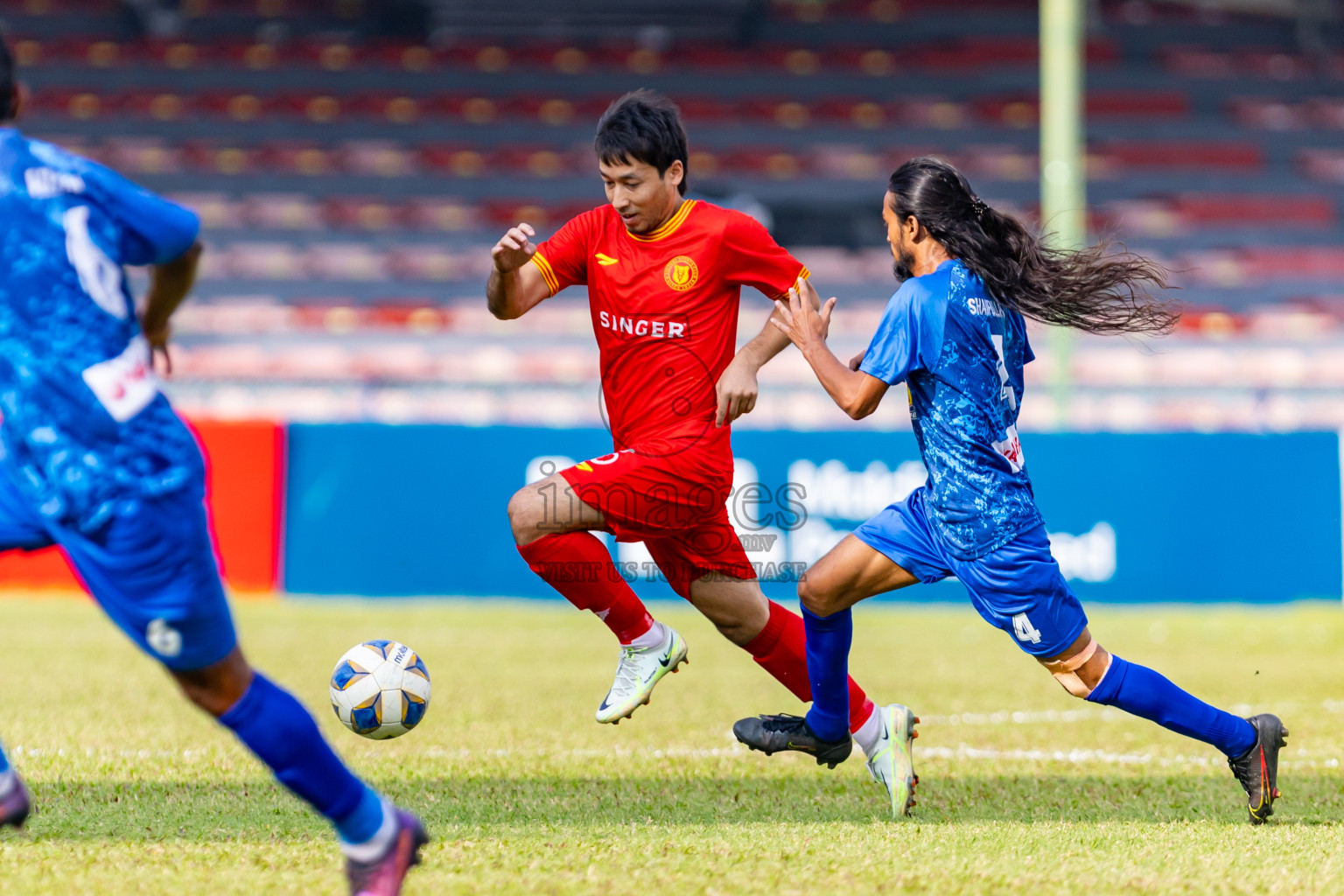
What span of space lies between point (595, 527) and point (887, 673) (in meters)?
3.31

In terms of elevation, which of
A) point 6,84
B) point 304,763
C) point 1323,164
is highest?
point 1323,164

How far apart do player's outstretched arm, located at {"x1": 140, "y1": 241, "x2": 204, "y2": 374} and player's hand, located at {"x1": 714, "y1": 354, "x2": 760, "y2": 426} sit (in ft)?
5.31

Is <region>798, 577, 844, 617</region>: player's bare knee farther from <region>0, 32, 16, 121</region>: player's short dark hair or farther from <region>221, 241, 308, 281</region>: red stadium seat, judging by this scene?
<region>221, 241, 308, 281</region>: red stadium seat

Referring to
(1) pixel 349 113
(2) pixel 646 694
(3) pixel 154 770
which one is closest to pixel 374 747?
(3) pixel 154 770

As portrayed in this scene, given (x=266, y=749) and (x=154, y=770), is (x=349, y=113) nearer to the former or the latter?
(x=154, y=770)

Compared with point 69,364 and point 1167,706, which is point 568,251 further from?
point 1167,706

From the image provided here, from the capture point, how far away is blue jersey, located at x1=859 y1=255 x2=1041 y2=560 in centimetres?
386

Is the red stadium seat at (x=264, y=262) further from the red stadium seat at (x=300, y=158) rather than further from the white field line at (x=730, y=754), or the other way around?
the white field line at (x=730, y=754)

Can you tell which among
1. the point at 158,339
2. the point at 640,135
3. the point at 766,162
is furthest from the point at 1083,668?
the point at 766,162

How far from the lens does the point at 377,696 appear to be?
14.4 ft

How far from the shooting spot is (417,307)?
17219mm

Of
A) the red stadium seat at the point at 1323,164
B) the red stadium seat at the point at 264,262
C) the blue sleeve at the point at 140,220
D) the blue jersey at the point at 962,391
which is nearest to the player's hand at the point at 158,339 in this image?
the blue sleeve at the point at 140,220

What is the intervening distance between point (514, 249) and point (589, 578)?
1055 mm

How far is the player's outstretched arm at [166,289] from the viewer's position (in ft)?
9.87
